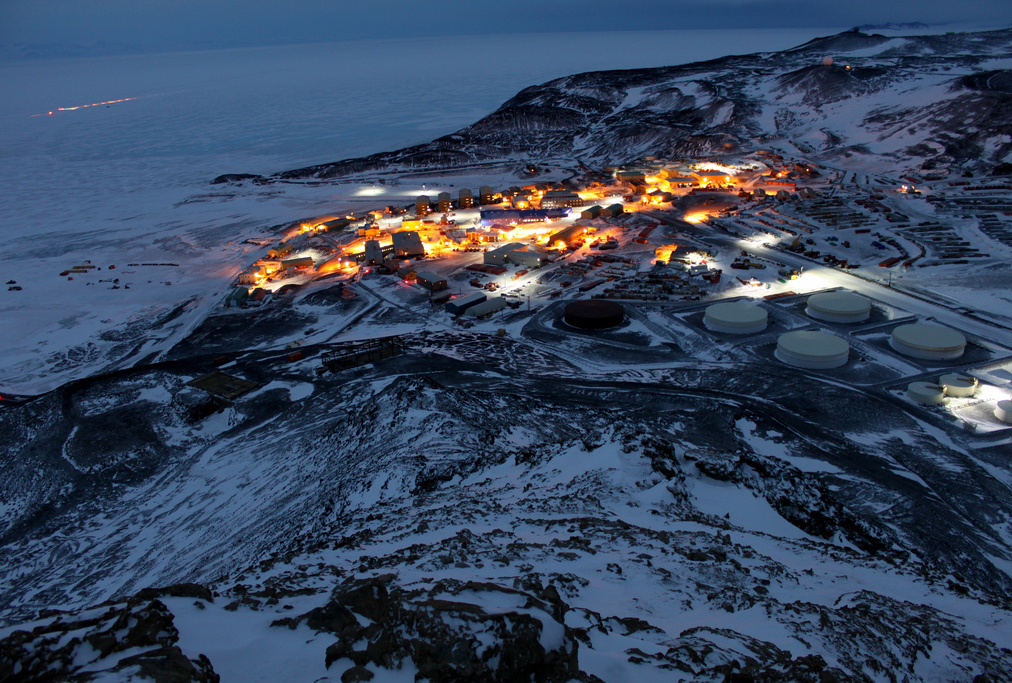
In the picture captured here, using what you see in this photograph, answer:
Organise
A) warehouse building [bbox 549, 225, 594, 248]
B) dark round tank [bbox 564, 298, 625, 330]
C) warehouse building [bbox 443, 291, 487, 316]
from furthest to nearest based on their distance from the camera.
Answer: warehouse building [bbox 549, 225, 594, 248], warehouse building [bbox 443, 291, 487, 316], dark round tank [bbox 564, 298, 625, 330]

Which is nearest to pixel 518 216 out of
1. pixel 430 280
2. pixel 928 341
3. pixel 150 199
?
pixel 430 280

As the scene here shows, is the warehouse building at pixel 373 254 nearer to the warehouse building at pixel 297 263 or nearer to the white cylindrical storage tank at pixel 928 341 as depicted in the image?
the warehouse building at pixel 297 263

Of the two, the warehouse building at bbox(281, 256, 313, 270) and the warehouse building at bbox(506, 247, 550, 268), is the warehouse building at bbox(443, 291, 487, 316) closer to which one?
the warehouse building at bbox(506, 247, 550, 268)

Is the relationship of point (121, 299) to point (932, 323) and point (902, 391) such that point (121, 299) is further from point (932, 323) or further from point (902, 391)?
point (932, 323)

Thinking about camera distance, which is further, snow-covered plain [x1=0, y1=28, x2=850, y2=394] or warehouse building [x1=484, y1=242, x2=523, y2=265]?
warehouse building [x1=484, y1=242, x2=523, y2=265]

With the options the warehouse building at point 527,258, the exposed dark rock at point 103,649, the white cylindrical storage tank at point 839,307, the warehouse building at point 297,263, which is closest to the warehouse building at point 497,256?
the warehouse building at point 527,258

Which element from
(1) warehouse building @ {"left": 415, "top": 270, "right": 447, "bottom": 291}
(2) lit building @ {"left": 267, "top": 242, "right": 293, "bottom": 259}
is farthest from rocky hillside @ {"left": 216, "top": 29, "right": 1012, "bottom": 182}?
(1) warehouse building @ {"left": 415, "top": 270, "right": 447, "bottom": 291}

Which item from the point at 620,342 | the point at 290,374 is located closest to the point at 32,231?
the point at 290,374

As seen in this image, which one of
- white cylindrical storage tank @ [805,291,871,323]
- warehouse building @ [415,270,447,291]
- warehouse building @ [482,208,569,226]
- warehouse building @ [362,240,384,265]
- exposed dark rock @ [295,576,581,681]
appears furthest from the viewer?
warehouse building @ [482,208,569,226]
